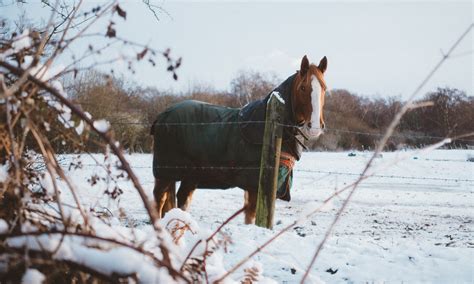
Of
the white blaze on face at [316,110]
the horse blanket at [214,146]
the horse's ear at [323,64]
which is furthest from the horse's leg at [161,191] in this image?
the horse's ear at [323,64]

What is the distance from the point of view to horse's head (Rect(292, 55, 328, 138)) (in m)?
4.89

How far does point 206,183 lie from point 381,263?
256 centimetres

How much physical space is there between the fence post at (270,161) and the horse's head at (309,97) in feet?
0.68

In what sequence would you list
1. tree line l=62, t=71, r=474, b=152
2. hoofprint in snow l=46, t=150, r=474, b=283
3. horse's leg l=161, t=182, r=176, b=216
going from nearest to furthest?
1. hoofprint in snow l=46, t=150, r=474, b=283
2. horse's leg l=161, t=182, r=176, b=216
3. tree line l=62, t=71, r=474, b=152

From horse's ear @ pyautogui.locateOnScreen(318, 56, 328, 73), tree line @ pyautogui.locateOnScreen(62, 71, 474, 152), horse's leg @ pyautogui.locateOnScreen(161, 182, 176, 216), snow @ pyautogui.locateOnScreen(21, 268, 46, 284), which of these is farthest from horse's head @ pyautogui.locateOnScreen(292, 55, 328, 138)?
tree line @ pyautogui.locateOnScreen(62, 71, 474, 152)

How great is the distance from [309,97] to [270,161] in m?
0.88

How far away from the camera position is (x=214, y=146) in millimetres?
5504

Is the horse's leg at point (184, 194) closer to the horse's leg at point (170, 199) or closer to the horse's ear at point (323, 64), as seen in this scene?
the horse's leg at point (170, 199)

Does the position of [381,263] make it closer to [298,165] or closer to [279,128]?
[279,128]

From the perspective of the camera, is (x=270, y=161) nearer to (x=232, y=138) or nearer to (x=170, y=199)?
(x=232, y=138)

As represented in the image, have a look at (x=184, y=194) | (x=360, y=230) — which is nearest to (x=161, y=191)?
(x=184, y=194)

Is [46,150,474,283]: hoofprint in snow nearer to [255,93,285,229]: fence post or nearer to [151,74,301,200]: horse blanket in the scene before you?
[255,93,285,229]: fence post

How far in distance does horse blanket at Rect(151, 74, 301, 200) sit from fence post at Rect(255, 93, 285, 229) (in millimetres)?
100

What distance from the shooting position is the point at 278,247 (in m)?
4.37
